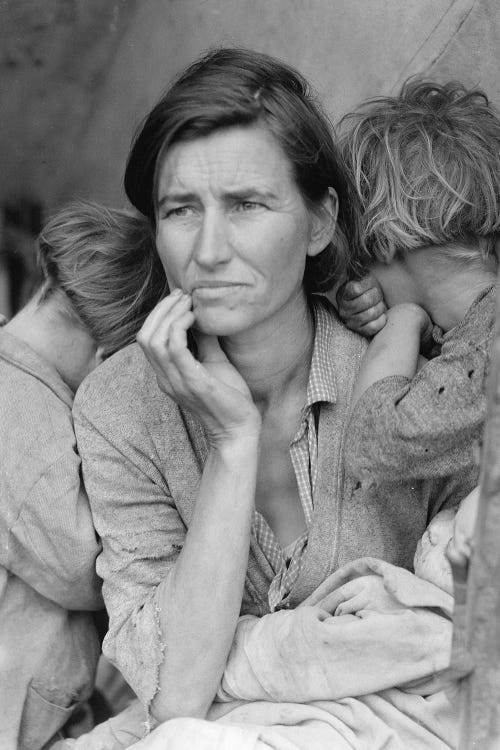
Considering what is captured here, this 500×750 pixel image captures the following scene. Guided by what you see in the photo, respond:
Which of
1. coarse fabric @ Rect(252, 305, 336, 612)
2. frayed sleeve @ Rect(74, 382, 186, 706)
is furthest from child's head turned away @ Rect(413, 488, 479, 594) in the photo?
frayed sleeve @ Rect(74, 382, 186, 706)

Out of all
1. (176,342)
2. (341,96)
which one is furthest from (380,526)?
(341,96)

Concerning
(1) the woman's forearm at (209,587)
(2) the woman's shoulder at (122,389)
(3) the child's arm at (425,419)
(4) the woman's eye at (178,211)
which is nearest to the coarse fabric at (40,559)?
(2) the woman's shoulder at (122,389)

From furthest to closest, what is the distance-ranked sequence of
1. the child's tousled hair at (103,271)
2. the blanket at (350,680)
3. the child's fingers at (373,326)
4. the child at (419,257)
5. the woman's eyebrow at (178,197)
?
the child's tousled hair at (103,271), the child's fingers at (373,326), the woman's eyebrow at (178,197), the child at (419,257), the blanket at (350,680)

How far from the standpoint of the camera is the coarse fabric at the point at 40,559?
7.88 feet

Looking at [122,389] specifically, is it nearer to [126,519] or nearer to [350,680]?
[126,519]

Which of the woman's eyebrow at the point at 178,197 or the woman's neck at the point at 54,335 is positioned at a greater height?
the woman's eyebrow at the point at 178,197

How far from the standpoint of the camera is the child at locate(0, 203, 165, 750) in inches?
94.8

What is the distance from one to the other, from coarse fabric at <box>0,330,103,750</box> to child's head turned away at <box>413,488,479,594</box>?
74 cm

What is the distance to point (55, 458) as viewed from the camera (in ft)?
7.95

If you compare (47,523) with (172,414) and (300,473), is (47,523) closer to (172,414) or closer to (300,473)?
(172,414)

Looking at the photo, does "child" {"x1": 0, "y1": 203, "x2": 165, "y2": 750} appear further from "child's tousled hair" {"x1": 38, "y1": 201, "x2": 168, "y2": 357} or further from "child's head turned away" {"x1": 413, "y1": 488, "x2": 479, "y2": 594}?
"child's head turned away" {"x1": 413, "y1": 488, "x2": 479, "y2": 594}

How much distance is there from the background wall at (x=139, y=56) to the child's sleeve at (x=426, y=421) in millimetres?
1330

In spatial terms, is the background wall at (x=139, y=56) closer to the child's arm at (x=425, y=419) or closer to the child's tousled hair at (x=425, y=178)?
the child's tousled hair at (x=425, y=178)

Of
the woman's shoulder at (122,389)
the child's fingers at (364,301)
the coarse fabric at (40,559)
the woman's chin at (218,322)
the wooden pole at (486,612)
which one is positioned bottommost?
the coarse fabric at (40,559)
